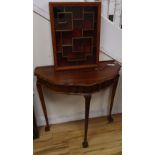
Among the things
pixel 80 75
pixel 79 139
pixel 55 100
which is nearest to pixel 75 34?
pixel 80 75

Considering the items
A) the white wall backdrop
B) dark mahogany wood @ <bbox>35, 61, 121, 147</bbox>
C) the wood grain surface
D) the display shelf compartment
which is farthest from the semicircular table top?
the wood grain surface

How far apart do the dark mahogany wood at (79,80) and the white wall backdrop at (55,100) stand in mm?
157

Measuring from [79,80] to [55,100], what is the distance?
1.90 ft

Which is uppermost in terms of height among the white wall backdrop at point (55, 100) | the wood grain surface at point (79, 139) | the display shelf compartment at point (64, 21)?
the display shelf compartment at point (64, 21)

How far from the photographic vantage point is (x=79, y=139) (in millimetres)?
2041

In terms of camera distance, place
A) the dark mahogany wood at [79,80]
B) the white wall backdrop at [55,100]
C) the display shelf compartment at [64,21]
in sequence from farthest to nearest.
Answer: the white wall backdrop at [55,100], the display shelf compartment at [64,21], the dark mahogany wood at [79,80]

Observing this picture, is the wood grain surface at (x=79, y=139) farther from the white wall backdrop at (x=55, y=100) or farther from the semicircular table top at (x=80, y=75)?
the semicircular table top at (x=80, y=75)

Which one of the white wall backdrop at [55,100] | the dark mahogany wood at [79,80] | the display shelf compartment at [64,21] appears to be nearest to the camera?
the dark mahogany wood at [79,80]

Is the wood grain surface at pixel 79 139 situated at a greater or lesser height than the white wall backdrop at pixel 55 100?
lesser

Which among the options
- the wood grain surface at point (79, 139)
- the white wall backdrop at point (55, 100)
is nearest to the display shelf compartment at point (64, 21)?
the white wall backdrop at point (55, 100)

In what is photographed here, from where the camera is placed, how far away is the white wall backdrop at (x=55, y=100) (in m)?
1.91
